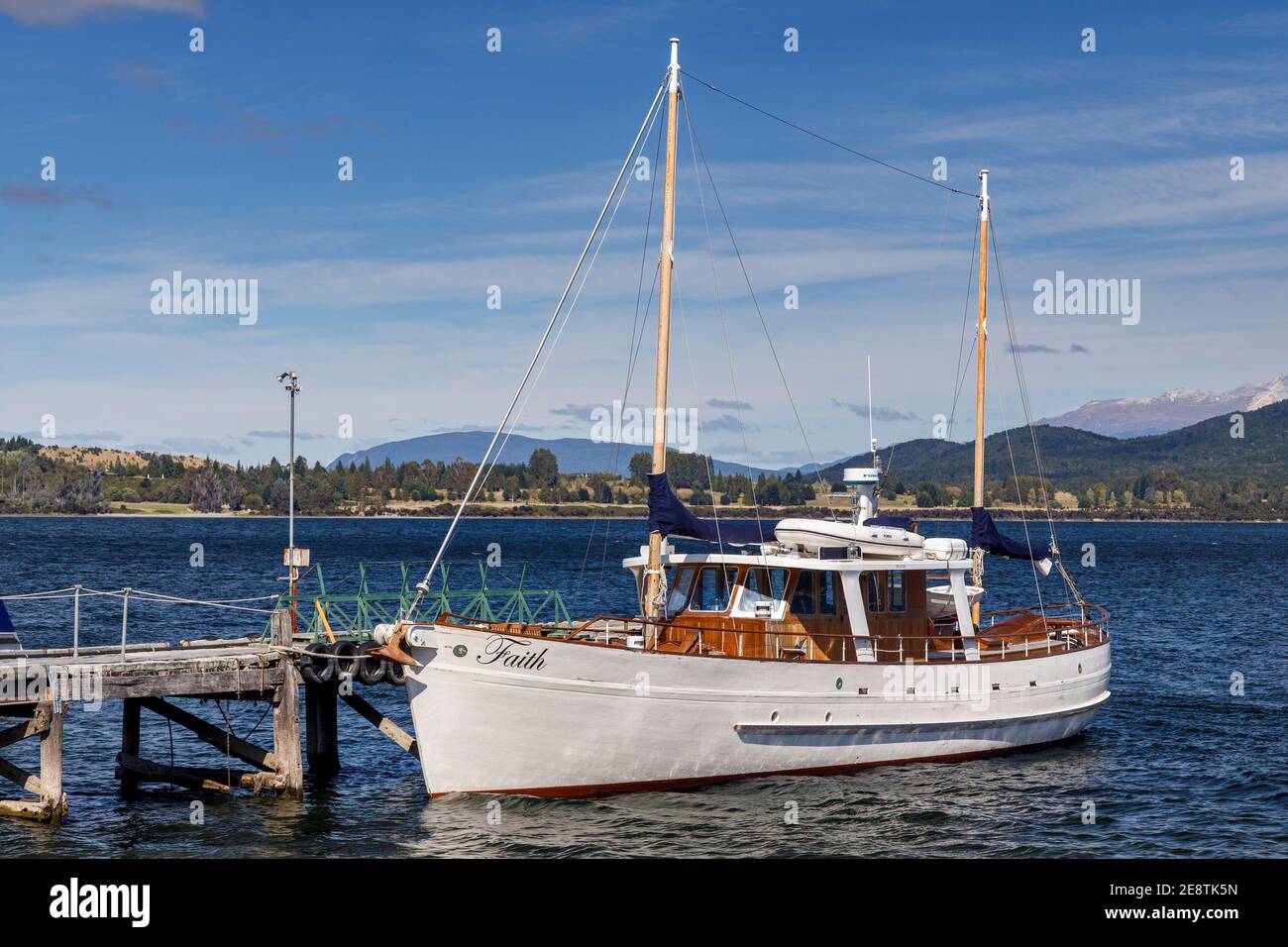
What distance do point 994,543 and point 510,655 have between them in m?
14.9

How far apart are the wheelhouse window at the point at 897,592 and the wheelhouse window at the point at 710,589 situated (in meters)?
3.34

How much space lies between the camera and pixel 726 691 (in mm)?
25359

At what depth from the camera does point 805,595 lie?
91.1ft

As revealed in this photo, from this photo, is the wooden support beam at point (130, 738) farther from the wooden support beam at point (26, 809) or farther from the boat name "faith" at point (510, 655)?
the boat name "faith" at point (510, 655)

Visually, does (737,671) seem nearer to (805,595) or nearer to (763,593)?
(763,593)

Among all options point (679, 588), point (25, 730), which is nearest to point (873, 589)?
point (679, 588)

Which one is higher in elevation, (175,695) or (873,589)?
(873,589)

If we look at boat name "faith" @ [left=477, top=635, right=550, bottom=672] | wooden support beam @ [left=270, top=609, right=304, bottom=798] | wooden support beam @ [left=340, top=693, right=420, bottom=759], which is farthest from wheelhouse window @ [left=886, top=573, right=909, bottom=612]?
wooden support beam @ [left=270, top=609, right=304, bottom=798]

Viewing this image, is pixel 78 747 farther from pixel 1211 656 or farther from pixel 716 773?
pixel 1211 656

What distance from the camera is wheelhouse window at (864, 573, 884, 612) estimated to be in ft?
93.6

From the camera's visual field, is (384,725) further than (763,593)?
No
